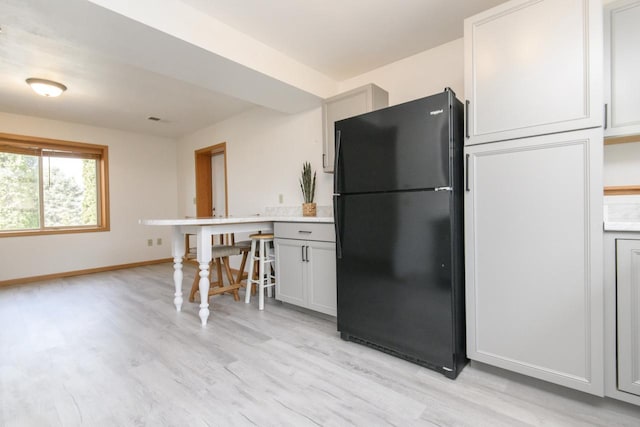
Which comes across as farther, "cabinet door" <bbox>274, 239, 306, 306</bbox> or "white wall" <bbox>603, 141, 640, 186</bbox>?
"cabinet door" <bbox>274, 239, 306, 306</bbox>

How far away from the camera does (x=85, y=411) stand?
4.94 ft

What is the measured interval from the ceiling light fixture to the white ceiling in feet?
0.25

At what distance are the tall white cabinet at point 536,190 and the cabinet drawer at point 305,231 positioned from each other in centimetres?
112

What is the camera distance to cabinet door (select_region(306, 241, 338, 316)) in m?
2.54

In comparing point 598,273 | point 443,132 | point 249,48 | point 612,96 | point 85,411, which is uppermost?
point 249,48

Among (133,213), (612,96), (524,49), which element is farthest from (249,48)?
(133,213)

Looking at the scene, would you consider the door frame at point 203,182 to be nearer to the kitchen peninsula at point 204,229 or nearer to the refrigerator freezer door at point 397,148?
the kitchen peninsula at point 204,229

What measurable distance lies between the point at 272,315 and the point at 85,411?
1512mm

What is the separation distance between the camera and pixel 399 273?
1908mm

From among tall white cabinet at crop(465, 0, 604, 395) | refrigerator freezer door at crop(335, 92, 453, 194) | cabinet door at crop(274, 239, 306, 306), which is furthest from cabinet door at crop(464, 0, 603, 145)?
cabinet door at crop(274, 239, 306, 306)

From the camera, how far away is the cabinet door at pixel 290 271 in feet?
9.14

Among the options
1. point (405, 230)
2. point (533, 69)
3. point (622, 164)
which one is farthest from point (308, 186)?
point (622, 164)

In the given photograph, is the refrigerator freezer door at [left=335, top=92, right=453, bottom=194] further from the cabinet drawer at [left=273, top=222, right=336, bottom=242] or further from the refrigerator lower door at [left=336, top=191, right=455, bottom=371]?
the cabinet drawer at [left=273, top=222, right=336, bottom=242]

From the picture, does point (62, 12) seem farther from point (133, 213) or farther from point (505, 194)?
point (133, 213)
